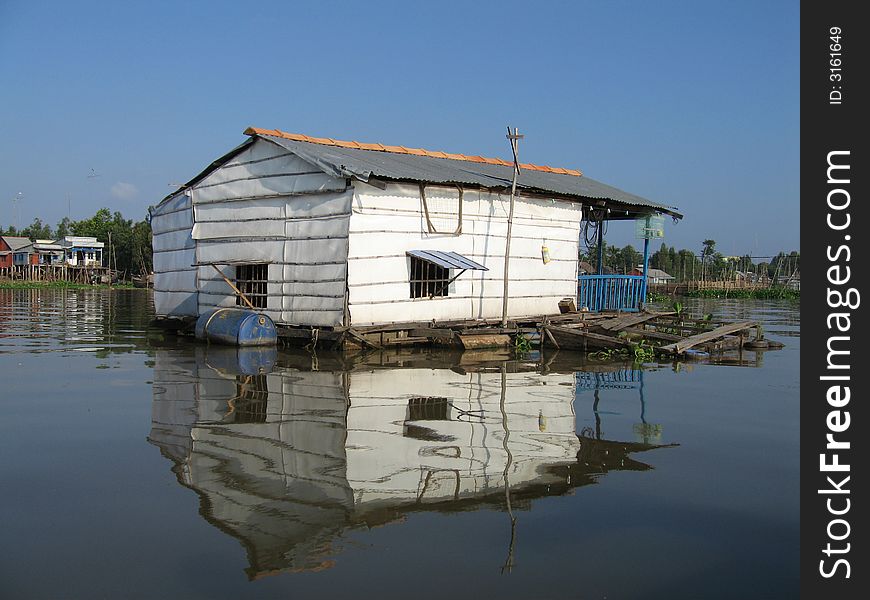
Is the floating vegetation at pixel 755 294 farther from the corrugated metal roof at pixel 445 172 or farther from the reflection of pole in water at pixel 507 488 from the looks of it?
the reflection of pole in water at pixel 507 488

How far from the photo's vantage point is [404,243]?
15.7 meters

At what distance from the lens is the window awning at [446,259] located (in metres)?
15.0

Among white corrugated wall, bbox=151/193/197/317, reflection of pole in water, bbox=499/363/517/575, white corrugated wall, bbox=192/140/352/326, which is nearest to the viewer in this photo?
reflection of pole in water, bbox=499/363/517/575

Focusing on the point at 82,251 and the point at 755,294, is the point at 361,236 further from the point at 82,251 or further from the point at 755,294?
the point at 82,251

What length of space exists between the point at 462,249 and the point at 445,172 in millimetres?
1857

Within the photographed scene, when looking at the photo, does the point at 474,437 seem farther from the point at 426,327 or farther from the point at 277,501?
the point at 426,327

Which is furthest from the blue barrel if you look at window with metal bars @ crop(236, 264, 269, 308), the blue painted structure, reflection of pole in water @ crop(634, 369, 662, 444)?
reflection of pole in water @ crop(634, 369, 662, 444)

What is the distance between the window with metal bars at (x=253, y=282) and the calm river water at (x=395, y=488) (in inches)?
224

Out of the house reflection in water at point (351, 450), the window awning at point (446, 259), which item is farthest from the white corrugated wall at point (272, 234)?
the house reflection in water at point (351, 450)

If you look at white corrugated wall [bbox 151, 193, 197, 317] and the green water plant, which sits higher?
white corrugated wall [bbox 151, 193, 197, 317]

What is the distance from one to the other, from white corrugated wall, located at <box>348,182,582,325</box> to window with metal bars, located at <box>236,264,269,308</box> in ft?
9.35

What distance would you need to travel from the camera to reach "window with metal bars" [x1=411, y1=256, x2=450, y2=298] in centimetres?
1609

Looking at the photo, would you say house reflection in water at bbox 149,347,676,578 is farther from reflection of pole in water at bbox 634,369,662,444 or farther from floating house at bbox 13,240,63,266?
floating house at bbox 13,240,63,266

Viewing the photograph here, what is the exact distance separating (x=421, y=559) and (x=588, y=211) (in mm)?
16675
